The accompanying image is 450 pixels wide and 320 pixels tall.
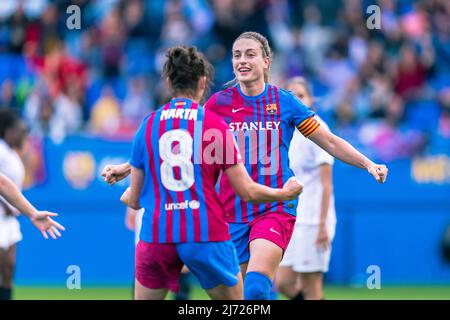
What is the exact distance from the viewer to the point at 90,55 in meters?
15.4

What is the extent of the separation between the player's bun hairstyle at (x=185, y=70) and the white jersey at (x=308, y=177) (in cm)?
336

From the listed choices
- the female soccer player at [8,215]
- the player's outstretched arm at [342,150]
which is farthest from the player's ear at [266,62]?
the female soccer player at [8,215]

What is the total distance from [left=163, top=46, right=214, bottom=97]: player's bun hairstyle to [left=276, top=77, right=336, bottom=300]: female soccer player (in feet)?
10.5

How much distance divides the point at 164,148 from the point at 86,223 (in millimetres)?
7552

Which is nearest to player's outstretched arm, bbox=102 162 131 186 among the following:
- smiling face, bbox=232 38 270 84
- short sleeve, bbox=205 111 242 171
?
short sleeve, bbox=205 111 242 171

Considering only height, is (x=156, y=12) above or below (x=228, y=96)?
above

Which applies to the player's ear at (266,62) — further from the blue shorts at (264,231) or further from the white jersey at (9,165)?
the white jersey at (9,165)

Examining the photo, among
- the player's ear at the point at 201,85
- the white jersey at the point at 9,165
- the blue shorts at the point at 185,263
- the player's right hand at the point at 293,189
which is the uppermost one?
the white jersey at the point at 9,165

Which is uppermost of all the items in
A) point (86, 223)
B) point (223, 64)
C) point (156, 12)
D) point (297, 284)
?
point (156, 12)

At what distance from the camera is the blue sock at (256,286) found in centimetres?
662

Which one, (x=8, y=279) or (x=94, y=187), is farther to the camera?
(x=94, y=187)

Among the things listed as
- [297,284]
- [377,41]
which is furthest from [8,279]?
[377,41]

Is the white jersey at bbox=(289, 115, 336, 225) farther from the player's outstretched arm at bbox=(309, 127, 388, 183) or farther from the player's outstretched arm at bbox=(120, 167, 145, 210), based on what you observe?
the player's outstretched arm at bbox=(120, 167, 145, 210)

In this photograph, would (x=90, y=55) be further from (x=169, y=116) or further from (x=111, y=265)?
(x=169, y=116)
